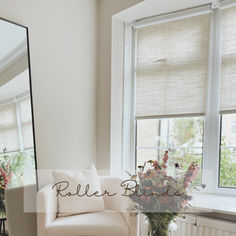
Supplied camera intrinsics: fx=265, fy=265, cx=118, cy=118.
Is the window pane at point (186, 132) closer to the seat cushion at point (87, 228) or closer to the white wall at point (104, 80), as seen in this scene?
the white wall at point (104, 80)

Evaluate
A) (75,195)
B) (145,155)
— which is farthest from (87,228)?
(145,155)

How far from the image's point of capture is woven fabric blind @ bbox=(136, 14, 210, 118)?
254 centimetres

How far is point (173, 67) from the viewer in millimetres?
2678

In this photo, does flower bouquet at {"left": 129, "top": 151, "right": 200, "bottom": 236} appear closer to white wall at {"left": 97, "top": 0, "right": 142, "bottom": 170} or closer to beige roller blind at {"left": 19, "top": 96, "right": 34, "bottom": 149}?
beige roller blind at {"left": 19, "top": 96, "right": 34, "bottom": 149}

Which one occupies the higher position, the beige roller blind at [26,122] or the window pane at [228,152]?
the beige roller blind at [26,122]

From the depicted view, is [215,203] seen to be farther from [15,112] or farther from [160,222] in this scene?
[15,112]

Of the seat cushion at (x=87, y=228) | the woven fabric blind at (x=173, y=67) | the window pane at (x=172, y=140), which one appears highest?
the woven fabric blind at (x=173, y=67)

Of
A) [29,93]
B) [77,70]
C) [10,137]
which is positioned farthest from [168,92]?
[10,137]

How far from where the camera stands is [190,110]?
2.56 meters

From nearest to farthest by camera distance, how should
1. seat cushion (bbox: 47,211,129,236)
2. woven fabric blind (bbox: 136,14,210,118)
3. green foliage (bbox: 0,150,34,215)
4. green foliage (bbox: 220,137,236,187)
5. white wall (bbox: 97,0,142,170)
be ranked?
seat cushion (bbox: 47,211,129,236), green foliage (bbox: 0,150,34,215), green foliage (bbox: 220,137,236,187), woven fabric blind (bbox: 136,14,210,118), white wall (bbox: 97,0,142,170)

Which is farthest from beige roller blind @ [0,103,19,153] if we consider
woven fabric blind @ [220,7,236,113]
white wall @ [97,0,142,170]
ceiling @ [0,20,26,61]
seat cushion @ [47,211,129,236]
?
woven fabric blind @ [220,7,236,113]

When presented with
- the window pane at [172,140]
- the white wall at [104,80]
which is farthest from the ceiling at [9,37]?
the window pane at [172,140]

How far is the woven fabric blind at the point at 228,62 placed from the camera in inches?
92.6

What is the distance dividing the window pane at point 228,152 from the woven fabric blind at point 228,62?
0.13 metres
